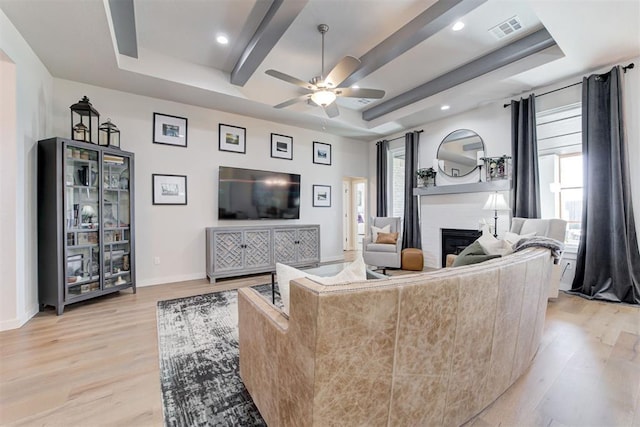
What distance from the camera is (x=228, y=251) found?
4312 mm

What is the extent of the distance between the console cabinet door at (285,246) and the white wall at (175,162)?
46cm

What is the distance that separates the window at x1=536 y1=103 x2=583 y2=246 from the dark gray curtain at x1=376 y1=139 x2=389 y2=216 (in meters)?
2.81

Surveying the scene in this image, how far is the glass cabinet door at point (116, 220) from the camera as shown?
3.43 metres

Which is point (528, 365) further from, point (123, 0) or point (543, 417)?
point (123, 0)

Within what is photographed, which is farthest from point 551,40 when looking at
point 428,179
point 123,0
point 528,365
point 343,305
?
point 123,0

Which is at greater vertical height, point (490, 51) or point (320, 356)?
point (490, 51)

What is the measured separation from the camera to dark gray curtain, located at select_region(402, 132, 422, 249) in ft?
18.3

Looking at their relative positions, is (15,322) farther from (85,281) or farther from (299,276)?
(299,276)

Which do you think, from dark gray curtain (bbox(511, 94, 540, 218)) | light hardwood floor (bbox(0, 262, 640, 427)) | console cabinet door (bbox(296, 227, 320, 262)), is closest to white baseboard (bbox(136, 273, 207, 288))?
light hardwood floor (bbox(0, 262, 640, 427))

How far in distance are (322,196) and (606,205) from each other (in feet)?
14.2

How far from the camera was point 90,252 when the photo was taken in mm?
3248

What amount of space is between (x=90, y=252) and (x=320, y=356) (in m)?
3.58

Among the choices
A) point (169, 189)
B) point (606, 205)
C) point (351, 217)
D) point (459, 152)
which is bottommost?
point (351, 217)

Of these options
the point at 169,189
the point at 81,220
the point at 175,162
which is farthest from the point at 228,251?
the point at 81,220
